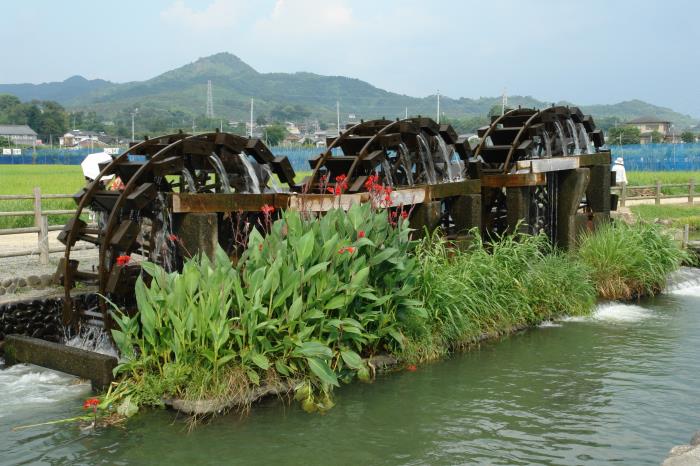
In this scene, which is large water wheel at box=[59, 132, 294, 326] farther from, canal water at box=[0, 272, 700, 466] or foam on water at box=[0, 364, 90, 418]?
canal water at box=[0, 272, 700, 466]

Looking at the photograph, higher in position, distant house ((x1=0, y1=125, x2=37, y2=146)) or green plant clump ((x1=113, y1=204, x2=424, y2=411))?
distant house ((x1=0, y1=125, x2=37, y2=146))

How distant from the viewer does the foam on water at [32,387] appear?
368 inches

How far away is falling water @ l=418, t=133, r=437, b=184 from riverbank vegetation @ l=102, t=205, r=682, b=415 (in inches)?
134

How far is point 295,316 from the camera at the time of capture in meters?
8.78

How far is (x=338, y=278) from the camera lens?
9.36m

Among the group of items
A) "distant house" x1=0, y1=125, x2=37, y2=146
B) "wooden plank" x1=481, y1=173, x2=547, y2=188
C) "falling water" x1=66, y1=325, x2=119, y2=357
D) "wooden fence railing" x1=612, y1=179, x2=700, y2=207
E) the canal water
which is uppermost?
"distant house" x1=0, y1=125, x2=37, y2=146

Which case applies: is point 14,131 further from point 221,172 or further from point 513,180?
point 221,172

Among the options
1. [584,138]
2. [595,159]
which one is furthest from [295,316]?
[584,138]

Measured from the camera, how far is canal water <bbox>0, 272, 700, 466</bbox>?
25.7 ft

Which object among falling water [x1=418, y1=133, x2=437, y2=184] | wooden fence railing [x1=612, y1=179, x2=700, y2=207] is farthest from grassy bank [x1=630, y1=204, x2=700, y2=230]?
falling water [x1=418, y1=133, x2=437, y2=184]

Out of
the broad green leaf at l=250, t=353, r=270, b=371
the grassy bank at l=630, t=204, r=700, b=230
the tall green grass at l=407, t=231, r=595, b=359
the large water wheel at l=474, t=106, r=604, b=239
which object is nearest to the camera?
the broad green leaf at l=250, t=353, r=270, b=371

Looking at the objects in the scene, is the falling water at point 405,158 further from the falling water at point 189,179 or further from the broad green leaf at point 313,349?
the broad green leaf at point 313,349

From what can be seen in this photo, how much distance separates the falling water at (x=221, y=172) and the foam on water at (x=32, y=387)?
3.19 meters

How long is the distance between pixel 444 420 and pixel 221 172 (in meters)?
4.93
